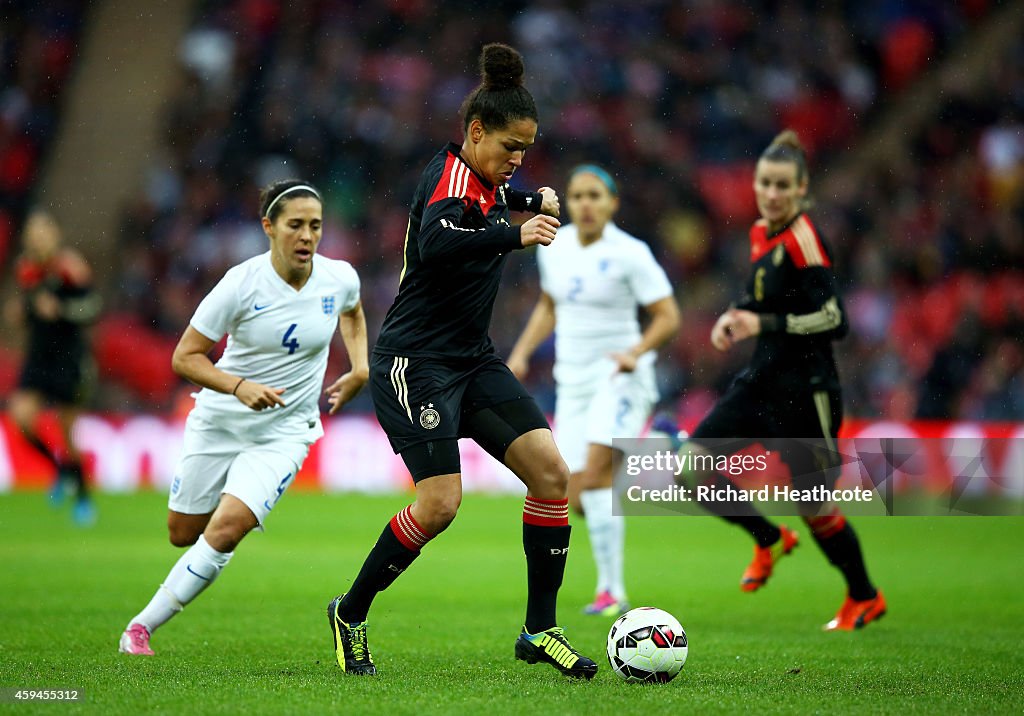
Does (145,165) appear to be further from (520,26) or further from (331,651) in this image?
(331,651)

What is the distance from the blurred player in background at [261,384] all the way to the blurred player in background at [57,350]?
7.15 metres

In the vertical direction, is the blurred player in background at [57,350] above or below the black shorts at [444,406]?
above

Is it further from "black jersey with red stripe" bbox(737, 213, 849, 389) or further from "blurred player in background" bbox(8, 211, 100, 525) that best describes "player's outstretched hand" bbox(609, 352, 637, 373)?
"blurred player in background" bbox(8, 211, 100, 525)

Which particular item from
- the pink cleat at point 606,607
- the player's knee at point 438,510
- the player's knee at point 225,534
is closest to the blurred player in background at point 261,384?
the player's knee at point 225,534

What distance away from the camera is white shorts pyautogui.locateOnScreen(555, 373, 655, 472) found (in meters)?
8.88

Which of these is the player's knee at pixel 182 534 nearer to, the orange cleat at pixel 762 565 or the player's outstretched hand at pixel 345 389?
the player's outstretched hand at pixel 345 389

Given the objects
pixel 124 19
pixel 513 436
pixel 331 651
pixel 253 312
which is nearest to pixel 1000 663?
pixel 513 436

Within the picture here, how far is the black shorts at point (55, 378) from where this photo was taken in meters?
13.7

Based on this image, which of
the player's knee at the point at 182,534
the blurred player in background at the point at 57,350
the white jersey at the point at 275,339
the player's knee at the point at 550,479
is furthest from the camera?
the blurred player in background at the point at 57,350

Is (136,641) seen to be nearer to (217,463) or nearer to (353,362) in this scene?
(217,463)

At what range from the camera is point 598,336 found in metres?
9.27

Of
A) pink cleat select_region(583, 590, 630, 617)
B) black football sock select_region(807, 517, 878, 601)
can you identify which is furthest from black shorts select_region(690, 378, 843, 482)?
pink cleat select_region(583, 590, 630, 617)

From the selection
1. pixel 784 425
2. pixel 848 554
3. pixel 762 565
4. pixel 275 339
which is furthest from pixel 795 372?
pixel 275 339

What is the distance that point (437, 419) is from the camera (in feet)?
18.8
